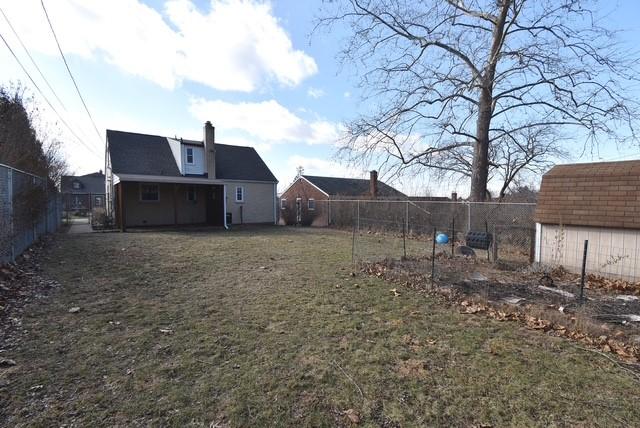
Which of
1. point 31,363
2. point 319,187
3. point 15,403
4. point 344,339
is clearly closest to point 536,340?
point 344,339

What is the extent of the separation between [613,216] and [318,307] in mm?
6536

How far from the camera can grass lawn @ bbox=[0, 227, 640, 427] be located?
2.54m

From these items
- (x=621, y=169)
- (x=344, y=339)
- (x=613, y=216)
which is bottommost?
(x=344, y=339)

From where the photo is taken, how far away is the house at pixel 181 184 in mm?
18594

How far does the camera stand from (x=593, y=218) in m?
7.11

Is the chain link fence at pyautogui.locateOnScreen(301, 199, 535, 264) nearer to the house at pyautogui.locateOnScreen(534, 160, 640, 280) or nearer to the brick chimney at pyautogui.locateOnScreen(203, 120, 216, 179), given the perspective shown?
the house at pyautogui.locateOnScreen(534, 160, 640, 280)

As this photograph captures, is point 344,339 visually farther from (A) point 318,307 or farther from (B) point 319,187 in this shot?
(B) point 319,187

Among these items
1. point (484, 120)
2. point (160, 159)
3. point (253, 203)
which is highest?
point (484, 120)

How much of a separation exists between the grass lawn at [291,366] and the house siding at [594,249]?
4296 millimetres

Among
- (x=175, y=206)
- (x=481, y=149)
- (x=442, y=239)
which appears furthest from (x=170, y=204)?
(x=481, y=149)

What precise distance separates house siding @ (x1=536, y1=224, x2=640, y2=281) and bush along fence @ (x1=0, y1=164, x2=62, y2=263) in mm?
11667

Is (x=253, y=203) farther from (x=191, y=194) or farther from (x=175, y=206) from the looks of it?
(x=175, y=206)

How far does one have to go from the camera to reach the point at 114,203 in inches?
750

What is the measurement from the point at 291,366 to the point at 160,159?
19.9m
